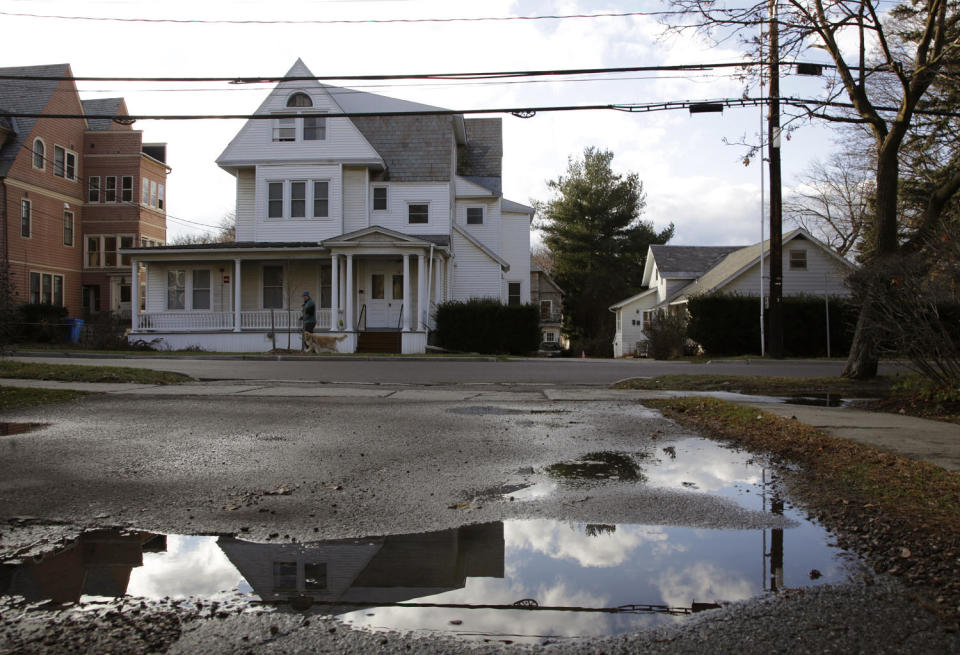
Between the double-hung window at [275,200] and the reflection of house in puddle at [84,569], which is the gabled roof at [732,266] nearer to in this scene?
the double-hung window at [275,200]

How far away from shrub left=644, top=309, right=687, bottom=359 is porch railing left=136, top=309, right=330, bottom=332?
43.6 feet

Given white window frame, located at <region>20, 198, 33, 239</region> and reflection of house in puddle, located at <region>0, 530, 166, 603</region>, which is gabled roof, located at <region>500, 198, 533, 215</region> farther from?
reflection of house in puddle, located at <region>0, 530, 166, 603</region>

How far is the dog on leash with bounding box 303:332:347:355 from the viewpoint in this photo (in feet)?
79.3

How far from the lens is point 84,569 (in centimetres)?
357

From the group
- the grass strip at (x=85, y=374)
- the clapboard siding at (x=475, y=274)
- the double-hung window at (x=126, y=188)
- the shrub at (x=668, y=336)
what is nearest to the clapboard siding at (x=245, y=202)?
the clapboard siding at (x=475, y=274)

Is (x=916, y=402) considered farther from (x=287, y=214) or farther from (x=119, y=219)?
A: (x=119, y=219)

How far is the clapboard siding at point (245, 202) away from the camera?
30172mm

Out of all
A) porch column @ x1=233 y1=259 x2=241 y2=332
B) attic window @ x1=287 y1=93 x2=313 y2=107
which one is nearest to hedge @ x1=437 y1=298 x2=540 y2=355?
porch column @ x1=233 y1=259 x2=241 y2=332

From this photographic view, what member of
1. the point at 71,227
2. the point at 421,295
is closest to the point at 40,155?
the point at 71,227

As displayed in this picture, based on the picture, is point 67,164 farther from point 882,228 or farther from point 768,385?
point 882,228

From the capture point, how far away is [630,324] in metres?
45.2

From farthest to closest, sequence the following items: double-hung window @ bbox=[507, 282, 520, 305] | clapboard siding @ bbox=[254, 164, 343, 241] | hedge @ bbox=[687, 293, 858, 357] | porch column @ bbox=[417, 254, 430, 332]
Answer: double-hung window @ bbox=[507, 282, 520, 305]
clapboard siding @ bbox=[254, 164, 343, 241]
hedge @ bbox=[687, 293, 858, 357]
porch column @ bbox=[417, 254, 430, 332]

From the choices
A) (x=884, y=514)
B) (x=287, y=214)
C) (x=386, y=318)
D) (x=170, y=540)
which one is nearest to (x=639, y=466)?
(x=884, y=514)

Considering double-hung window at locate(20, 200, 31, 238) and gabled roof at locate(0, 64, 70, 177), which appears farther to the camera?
double-hung window at locate(20, 200, 31, 238)
